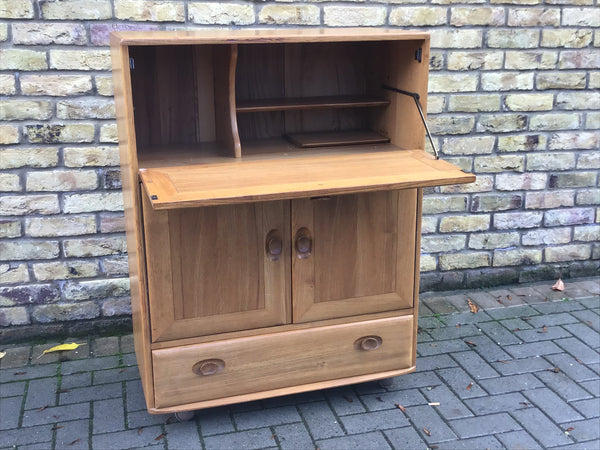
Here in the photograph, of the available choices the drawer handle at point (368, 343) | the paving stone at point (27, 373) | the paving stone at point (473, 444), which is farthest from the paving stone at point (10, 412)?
the paving stone at point (473, 444)

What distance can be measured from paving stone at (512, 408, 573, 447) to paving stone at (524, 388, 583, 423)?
0.04 meters

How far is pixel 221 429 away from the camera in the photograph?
9.00 ft

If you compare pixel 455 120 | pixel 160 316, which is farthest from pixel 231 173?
pixel 455 120

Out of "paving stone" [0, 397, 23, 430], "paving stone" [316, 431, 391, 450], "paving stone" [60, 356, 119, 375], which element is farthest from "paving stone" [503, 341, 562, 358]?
"paving stone" [0, 397, 23, 430]

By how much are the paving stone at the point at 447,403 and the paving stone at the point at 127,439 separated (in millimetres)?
1183

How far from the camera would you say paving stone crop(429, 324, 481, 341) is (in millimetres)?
3523

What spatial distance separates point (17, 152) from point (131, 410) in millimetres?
1321

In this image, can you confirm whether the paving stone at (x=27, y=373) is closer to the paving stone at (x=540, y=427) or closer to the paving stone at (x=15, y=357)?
the paving stone at (x=15, y=357)

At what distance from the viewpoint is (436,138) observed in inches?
145

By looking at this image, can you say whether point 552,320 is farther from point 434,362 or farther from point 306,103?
point 306,103

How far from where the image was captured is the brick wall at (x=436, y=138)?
310 centimetres

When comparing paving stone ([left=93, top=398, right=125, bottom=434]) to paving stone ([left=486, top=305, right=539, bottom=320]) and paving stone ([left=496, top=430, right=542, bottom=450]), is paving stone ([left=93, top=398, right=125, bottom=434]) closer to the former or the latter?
paving stone ([left=496, top=430, right=542, bottom=450])

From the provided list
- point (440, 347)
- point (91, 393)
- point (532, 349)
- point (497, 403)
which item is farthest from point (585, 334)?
point (91, 393)

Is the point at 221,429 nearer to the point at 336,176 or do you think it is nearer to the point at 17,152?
the point at 336,176
